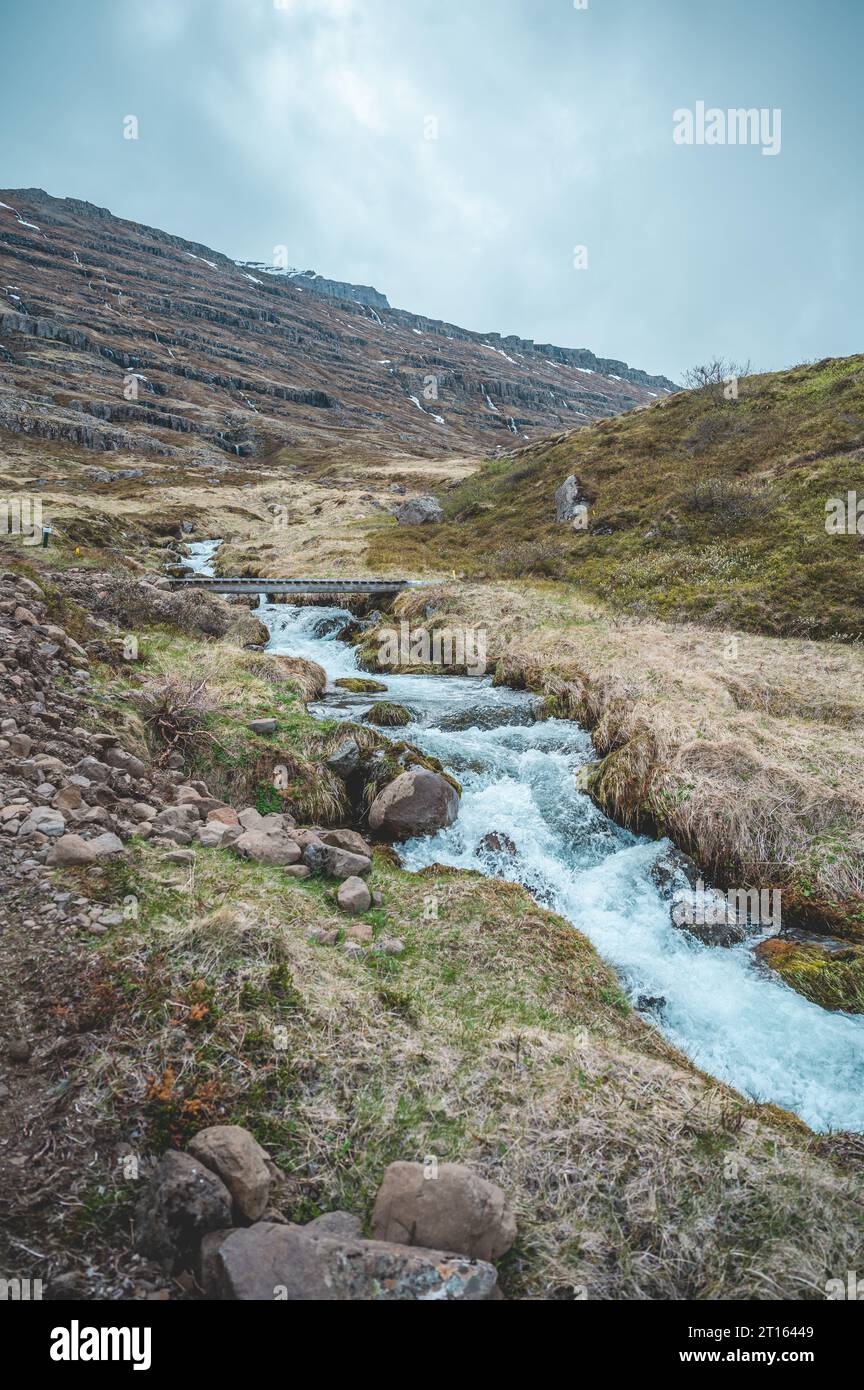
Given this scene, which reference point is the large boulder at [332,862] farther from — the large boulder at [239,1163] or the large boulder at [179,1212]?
the large boulder at [179,1212]

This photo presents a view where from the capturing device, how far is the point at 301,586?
27.9 meters

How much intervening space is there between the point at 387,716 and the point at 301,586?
16.0m

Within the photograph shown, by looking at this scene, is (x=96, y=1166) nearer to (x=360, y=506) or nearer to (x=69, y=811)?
(x=69, y=811)

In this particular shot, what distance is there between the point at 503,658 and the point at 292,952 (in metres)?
14.0

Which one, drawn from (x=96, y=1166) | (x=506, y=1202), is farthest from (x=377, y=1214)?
(x=96, y=1166)

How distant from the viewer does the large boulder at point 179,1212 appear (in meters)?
3.22

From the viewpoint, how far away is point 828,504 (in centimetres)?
2467

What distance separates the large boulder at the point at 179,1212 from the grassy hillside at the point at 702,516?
21257 millimetres

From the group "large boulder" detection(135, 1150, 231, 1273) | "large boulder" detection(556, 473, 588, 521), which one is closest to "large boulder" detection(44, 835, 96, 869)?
"large boulder" detection(135, 1150, 231, 1273)
